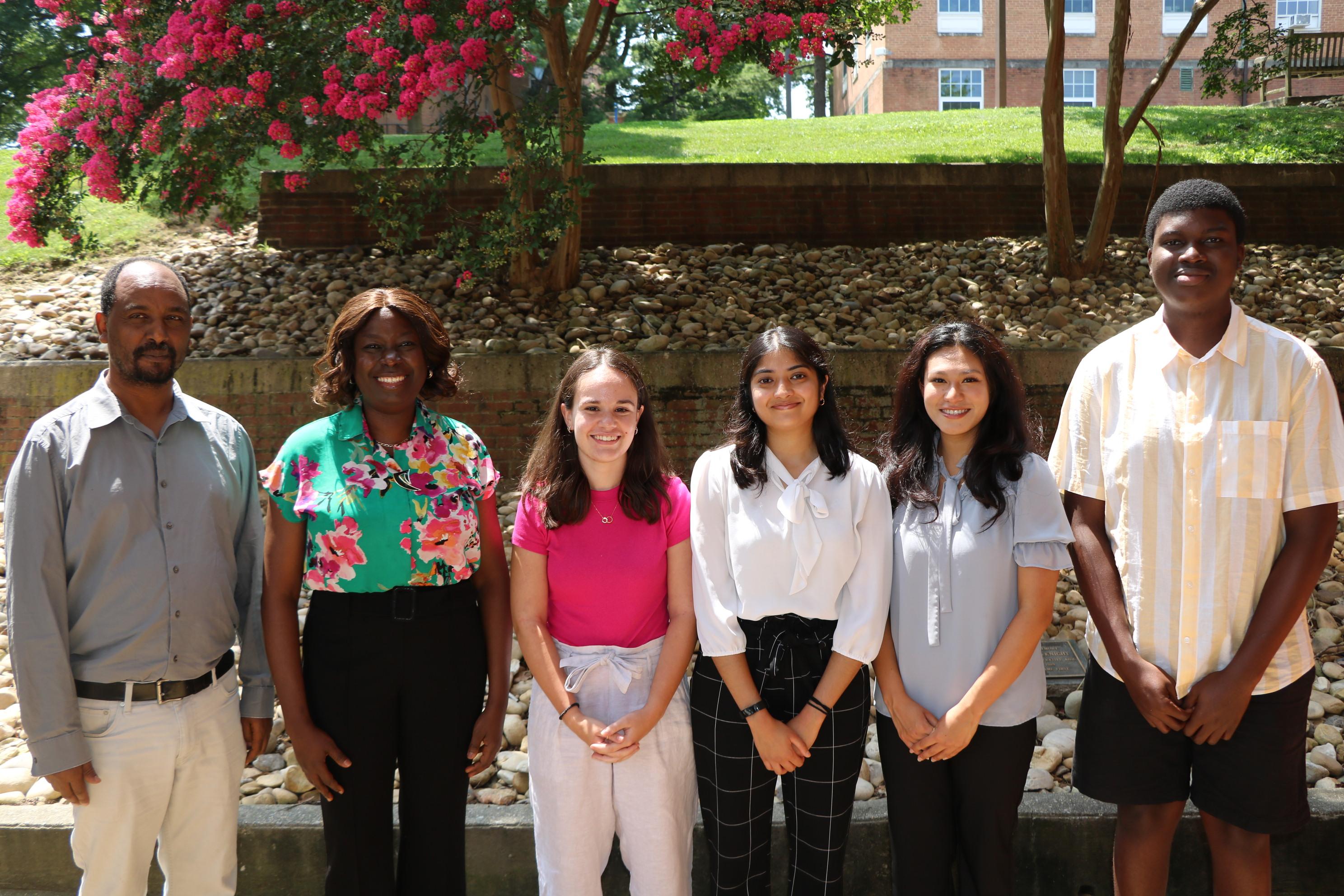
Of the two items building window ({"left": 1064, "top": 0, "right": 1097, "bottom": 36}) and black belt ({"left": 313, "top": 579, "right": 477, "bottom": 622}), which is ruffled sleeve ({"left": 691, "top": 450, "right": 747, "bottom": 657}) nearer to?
black belt ({"left": 313, "top": 579, "right": 477, "bottom": 622})

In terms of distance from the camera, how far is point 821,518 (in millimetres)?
2324

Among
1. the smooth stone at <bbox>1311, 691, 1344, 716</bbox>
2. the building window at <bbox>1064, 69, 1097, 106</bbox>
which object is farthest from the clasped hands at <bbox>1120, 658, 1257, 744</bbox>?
the building window at <bbox>1064, 69, 1097, 106</bbox>

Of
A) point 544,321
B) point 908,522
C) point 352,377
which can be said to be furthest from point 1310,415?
point 544,321

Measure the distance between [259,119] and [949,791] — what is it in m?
6.01

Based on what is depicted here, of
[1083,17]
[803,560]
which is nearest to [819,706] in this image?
[803,560]

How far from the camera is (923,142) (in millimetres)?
13211

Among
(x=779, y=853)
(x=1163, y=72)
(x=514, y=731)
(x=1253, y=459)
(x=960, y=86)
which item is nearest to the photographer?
(x=1253, y=459)

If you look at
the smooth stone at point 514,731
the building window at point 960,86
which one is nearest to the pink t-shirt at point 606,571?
the smooth stone at point 514,731

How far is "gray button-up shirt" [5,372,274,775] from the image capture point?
7.11 feet

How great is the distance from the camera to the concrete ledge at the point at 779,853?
2.94m

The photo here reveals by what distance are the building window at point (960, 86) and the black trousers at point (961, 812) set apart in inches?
1299

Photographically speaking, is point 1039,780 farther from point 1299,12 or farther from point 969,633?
point 1299,12

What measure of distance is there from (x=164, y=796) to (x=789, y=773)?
4.93 feet

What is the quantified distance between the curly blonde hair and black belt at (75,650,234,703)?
2.46 feet
